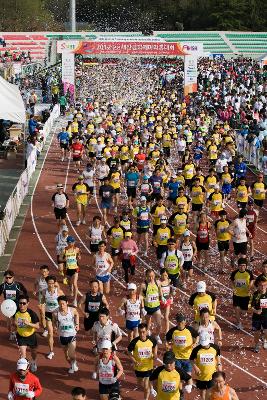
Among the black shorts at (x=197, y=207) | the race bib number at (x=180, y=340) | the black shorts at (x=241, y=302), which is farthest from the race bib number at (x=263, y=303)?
the black shorts at (x=197, y=207)

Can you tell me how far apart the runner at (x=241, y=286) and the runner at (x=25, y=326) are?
12.3ft

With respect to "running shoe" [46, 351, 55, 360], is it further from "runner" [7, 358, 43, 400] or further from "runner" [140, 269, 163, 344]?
"runner" [7, 358, 43, 400]

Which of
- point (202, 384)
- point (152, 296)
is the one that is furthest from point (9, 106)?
point (202, 384)

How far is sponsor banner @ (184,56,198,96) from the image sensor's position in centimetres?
4484

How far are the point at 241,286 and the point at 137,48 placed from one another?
31972 mm

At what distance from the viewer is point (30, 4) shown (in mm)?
89500

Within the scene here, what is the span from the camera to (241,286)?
14570 millimetres

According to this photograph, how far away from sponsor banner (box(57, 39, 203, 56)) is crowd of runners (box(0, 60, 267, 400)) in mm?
8598

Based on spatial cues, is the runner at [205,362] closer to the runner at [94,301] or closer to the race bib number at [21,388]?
the runner at [94,301]

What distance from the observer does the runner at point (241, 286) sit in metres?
14.4

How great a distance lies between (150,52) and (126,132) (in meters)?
13.2

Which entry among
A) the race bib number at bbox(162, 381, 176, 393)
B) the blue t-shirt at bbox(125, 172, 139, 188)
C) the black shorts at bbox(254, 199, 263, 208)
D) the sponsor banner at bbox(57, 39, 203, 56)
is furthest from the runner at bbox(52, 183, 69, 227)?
the sponsor banner at bbox(57, 39, 203, 56)

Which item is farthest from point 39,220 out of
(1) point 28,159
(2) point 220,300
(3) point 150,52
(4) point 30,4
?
(4) point 30,4

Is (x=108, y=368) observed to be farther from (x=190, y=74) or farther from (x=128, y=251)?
(x=190, y=74)
